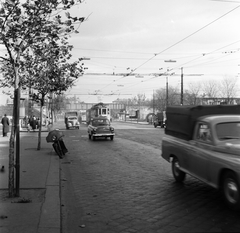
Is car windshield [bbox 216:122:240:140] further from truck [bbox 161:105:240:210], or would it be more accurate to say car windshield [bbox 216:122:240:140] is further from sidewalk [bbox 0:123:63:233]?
sidewalk [bbox 0:123:63:233]

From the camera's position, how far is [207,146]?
6293 millimetres

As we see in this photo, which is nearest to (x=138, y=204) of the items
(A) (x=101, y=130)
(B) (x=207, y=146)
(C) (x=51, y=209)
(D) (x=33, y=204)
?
(C) (x=51, y=209)

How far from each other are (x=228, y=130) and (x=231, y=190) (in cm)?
138

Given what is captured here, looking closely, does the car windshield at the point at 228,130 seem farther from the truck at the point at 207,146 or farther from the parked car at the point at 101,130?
the parked car at the point at 101,130

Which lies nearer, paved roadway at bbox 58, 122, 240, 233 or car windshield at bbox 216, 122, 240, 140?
paved roadway at bbox 58, 122, 240, 233

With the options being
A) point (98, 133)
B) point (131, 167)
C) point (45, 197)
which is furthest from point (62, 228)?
point (98, 133)

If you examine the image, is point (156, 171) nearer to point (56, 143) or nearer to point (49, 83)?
point (56, 143)

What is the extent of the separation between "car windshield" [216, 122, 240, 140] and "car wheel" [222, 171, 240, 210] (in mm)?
934

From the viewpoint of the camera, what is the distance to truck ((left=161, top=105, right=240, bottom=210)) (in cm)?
549

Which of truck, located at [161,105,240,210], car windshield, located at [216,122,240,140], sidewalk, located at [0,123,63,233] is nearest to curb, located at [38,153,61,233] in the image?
sidewalk, located at [0,123,63,233]

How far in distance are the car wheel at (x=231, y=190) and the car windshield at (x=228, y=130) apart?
3.07 feet

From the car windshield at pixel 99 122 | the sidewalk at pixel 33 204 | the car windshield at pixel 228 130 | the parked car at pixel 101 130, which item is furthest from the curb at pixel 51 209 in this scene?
the car windshield at pixel 99 122

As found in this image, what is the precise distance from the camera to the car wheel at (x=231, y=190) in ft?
17.3

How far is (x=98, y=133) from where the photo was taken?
22.0m
